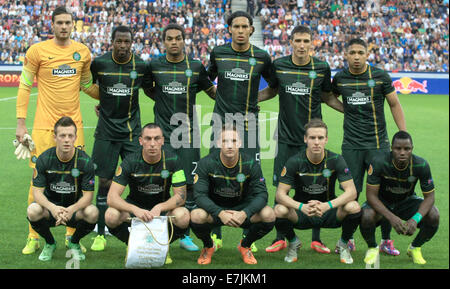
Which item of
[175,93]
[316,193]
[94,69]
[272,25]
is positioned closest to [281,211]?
[316,193]

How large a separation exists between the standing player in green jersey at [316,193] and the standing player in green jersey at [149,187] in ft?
2.95

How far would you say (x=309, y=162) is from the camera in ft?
18.2

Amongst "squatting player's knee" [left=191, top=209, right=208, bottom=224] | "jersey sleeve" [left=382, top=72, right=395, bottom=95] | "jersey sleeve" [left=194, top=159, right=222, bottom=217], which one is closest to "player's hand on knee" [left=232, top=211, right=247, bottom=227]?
"jersey sleeve" [left=194, top=159, right=222, bottom=217]

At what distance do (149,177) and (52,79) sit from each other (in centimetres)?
138

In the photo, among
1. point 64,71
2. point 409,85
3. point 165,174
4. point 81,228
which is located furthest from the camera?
point 409,85

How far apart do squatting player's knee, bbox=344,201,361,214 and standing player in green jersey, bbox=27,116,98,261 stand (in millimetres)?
2194

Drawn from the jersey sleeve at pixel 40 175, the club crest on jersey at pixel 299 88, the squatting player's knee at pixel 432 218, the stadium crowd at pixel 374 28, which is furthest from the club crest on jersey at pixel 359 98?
the stadium crowd at pixel 374 28

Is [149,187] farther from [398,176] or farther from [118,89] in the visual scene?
[398,176]

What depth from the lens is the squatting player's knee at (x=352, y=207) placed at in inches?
211

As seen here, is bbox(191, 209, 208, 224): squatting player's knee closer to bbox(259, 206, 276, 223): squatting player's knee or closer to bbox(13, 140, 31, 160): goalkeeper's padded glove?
bbox(259, 206, 276, 223): squatting player's knee

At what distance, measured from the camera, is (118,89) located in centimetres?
596

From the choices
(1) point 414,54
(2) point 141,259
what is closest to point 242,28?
(2) point 141,259

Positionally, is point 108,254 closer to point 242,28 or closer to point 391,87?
point 242,28

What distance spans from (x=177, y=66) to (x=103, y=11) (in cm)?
2495
